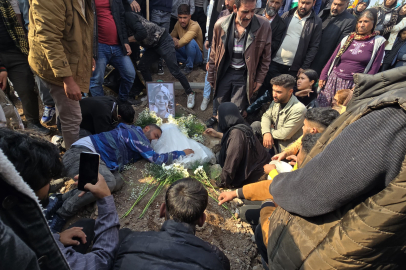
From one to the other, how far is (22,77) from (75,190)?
A: 228 centimetres

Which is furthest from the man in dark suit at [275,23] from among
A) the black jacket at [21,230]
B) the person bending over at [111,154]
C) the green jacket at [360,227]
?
the black jacket at [21,230]

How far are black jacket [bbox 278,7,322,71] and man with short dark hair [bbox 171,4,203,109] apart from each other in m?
2.20

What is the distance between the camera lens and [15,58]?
3.45 metres

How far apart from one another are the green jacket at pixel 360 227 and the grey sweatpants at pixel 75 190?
6.70 ft

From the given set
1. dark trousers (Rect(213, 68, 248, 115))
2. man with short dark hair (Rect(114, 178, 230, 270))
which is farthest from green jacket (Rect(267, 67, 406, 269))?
dark trousers (Rect(213, 68, 248, 115))

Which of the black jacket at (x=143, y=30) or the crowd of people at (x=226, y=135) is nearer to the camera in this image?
the crowd of people at (x=226, y=135)

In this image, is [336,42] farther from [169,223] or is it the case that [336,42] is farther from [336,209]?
[169,223]

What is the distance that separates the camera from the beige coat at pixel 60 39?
237cm

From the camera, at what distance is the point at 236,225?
280cm

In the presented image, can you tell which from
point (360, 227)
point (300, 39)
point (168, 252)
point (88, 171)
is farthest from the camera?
point (300, 39)

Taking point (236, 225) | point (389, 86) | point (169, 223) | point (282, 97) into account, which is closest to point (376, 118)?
point (389, 86)

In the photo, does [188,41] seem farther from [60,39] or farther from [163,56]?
[60,39]

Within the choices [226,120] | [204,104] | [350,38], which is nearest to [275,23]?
[350,38]

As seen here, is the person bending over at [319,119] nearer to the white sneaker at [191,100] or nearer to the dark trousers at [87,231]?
the dark trousers at [87,231]
